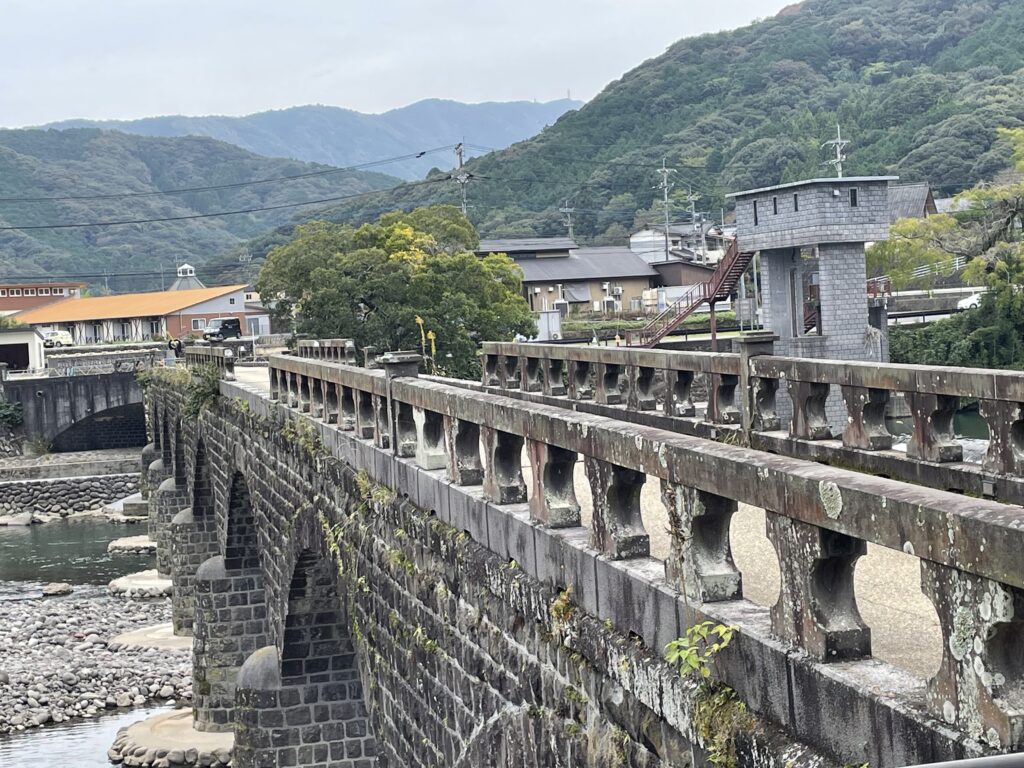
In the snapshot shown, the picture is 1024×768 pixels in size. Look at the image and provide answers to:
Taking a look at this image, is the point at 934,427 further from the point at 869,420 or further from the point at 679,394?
the point at 679,394

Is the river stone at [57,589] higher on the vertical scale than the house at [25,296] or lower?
lower

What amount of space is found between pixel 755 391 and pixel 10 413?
2596 inches

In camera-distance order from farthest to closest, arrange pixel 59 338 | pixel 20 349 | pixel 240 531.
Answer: pixel 59 338 < pixel 20 349 < pixel 240 531

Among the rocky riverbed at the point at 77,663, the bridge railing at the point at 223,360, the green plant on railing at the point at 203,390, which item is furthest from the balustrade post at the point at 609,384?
the rocky riverbed at the point at 77,663

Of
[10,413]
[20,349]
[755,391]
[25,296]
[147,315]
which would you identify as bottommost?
[10,413]

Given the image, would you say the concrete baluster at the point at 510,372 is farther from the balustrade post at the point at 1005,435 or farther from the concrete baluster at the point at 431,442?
the balustrade post at the point at 1005,435

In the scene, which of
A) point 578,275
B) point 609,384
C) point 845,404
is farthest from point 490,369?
point 578,275

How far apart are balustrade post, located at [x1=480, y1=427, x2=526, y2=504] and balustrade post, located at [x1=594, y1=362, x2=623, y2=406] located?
7.32 meters

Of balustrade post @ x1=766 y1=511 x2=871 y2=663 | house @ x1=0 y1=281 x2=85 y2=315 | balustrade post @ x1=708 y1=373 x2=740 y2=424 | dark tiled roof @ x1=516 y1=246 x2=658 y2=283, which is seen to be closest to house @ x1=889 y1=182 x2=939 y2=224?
dark tiled roof @ x1=516 y1=246 x2=658 y2=283

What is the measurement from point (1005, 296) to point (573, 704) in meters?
39.7

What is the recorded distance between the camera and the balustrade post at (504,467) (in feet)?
27.7

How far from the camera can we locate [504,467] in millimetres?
8516

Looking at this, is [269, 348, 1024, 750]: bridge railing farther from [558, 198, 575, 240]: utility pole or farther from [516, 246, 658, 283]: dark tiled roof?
[558, 198, 575, 240]: utility pole

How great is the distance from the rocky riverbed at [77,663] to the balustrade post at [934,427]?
1001 inches
